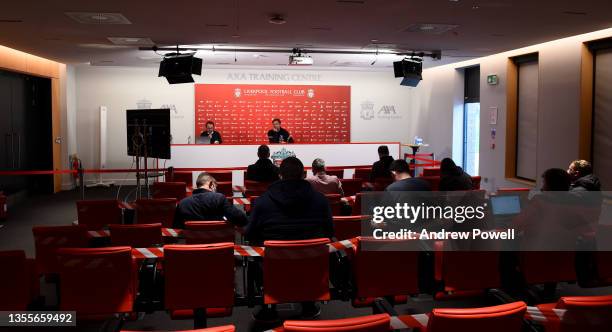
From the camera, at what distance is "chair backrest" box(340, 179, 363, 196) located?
7.43m

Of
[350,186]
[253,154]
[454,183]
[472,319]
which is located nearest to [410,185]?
[454,183]

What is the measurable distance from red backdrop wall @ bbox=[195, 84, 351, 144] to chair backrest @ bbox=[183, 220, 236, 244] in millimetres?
9574

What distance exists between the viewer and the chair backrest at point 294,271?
3521 millimetres

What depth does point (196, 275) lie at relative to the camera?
11.2 feet

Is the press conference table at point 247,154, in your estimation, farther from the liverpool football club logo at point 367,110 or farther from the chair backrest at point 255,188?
the chair backrest at point 255,188

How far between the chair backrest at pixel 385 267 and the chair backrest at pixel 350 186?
3.76m

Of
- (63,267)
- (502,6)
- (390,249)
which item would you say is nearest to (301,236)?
(390,249)

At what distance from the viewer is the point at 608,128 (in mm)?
8242

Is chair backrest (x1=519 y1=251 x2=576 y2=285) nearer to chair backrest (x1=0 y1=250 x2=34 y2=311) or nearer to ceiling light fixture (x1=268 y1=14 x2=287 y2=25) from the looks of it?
chair backrest (x1=0 y1=250 x2=34 y2=311)

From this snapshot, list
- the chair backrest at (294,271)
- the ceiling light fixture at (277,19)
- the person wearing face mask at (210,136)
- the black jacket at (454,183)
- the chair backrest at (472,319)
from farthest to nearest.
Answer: the person wearing face mask at (210,136) → the ceiling light fixture at (277,19) → the black jacket at (454,183) → the chair backrest at (294,271) → the chair backrest at (472,319)

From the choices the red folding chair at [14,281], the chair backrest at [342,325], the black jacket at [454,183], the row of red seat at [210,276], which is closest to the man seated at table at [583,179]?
the black jacket at [454,183]

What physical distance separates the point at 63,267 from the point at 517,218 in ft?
11.3

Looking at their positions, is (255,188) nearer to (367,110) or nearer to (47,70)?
(47,70)

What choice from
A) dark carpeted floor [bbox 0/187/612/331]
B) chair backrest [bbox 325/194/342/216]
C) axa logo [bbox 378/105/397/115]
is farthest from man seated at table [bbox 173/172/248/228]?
axa logo [bbox 378/105/397/115]
